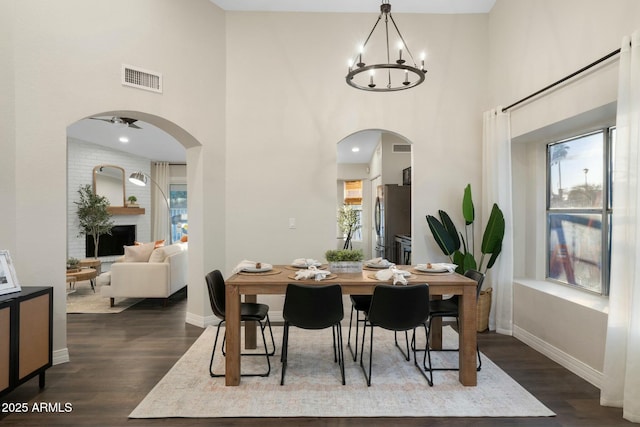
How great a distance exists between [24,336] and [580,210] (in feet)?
15.7

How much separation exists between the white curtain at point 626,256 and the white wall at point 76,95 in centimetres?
388

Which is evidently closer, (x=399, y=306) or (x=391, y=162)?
(x=399, y=306)

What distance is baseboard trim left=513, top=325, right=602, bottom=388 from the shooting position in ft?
9.45

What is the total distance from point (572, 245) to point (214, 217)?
12.9ft

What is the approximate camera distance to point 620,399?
2490 millimetres

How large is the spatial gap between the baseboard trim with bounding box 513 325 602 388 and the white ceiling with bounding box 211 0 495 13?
12.6ft

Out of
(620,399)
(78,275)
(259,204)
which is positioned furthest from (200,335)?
(620,399)

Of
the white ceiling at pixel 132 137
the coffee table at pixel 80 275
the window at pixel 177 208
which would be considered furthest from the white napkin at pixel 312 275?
the window at pixel 177 208

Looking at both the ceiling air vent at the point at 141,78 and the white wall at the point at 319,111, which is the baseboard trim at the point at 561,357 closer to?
the white wall at the point at 319,111

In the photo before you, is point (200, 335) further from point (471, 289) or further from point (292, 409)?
point (471, 289)

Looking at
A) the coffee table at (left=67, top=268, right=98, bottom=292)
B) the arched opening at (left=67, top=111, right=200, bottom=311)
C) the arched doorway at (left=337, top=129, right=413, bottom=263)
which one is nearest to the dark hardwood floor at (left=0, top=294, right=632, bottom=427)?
the coffee table at (left=67, top=268, right=98, bottom=292)

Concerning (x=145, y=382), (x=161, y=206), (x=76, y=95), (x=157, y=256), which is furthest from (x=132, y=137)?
(x=145, y=382)

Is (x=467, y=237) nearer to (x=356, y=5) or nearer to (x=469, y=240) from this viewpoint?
(x=469, y=240)

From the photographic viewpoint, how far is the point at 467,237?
4.64 meters
